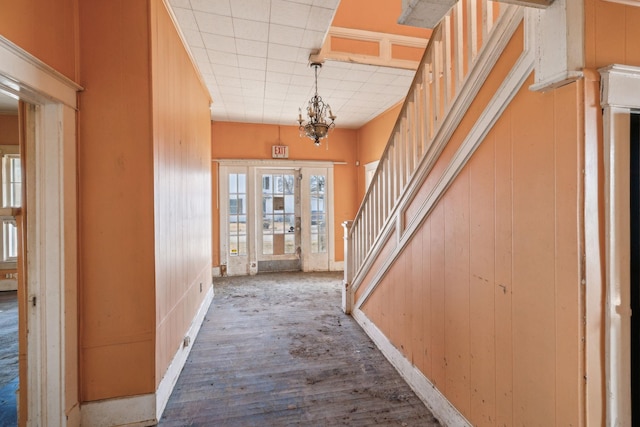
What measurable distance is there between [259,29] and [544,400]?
10.4 ft

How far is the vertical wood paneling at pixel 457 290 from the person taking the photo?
1.77 meters

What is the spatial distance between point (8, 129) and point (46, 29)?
194 inches

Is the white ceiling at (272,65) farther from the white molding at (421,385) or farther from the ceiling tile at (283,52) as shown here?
the white molding at (421,385)

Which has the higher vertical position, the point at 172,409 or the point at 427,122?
the point at 427,122

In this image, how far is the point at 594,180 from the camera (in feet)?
3.69

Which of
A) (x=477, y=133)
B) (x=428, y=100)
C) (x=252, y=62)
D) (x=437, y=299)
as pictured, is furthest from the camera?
(x=252, y=62)

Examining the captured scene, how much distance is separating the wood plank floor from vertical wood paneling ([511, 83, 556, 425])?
2.92 ft

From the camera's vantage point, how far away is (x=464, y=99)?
68.2 inches

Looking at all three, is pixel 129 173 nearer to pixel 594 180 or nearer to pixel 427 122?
pixel 427 122

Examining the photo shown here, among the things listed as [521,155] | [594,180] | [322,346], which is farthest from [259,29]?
[322,346]

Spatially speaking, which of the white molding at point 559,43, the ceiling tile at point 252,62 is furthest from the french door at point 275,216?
the white molding at point 559,43

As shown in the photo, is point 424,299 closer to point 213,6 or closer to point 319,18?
point 319,18

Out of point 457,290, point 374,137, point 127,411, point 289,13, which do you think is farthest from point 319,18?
point 374,137

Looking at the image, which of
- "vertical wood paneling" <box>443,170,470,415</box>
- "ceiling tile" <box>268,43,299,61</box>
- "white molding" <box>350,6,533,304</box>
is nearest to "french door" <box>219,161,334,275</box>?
"ceiling tile" <box>268,43,299,61</box>
